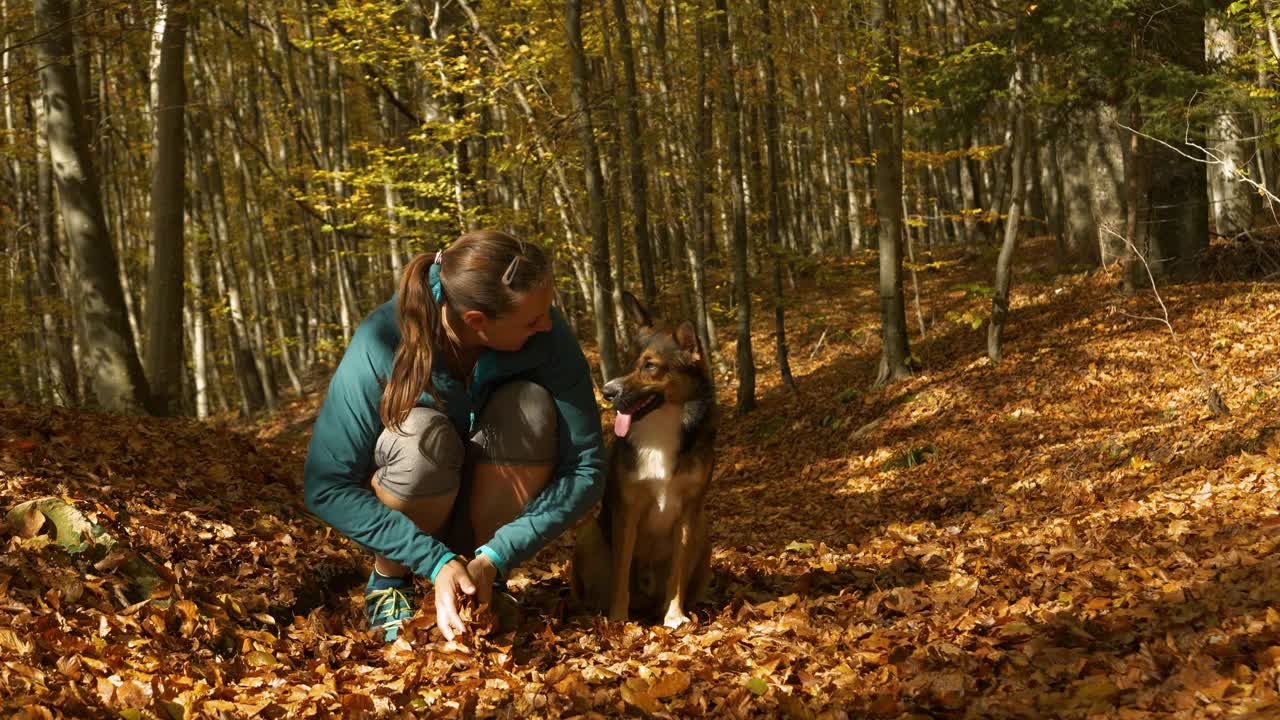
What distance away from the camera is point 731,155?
49.8 ft

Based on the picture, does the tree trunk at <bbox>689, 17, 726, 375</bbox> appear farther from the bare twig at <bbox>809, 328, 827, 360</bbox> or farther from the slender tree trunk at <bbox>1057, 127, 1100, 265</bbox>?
the slender tree trunk at <bbox>1057, 127, 1100, 265</bbox>

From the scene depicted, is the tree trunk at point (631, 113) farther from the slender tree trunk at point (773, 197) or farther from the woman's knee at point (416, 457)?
the woman's knee at point (416, 457)

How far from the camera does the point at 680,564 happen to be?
471 centimetres

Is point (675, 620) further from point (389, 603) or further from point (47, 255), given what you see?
point (47, 255)

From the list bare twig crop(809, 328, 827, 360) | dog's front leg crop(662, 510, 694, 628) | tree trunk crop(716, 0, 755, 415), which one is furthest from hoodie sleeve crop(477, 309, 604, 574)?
bare twig crop(809, 328, 827, 360)

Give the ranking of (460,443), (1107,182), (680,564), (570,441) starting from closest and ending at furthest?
(460,443)
(570,441)
(680,564)
(1107,182)

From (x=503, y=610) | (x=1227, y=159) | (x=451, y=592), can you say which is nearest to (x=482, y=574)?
(x=451, y=592)

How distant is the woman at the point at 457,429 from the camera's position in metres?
3.66

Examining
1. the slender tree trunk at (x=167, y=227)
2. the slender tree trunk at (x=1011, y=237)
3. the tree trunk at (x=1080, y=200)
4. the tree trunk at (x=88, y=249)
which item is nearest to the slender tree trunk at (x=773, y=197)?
the slender tree trunk at (x=1011, y=237)

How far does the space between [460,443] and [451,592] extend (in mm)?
628

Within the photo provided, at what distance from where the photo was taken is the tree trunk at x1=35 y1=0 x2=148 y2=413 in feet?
30.7

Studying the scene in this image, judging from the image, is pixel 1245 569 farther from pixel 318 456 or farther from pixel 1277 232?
pixel 1277 232

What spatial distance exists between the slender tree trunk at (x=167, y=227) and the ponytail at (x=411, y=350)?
7.58 m

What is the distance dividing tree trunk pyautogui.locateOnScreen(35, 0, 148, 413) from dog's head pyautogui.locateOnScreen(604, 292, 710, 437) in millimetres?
6730
